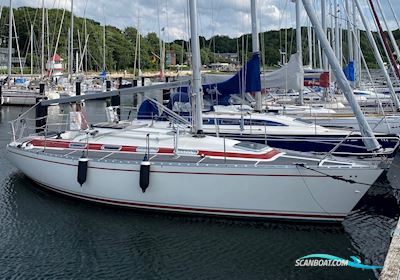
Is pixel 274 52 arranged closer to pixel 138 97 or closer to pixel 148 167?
→ pixel 138 97

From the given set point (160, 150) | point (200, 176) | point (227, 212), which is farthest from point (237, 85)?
point (227, 212)

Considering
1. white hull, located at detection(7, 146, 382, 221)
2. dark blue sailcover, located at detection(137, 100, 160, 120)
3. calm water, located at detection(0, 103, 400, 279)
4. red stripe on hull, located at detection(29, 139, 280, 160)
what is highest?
dark blue sailcover, located at detection(137, 100, 160, 120)

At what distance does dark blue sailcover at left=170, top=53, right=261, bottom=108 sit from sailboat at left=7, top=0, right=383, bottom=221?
15.7 ft

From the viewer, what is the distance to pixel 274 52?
2392 inches

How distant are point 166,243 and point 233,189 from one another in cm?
229

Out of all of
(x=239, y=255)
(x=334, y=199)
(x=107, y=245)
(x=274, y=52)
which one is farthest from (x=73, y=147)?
(x=274, y=52)

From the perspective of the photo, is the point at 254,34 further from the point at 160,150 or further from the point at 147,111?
the point at 160,150

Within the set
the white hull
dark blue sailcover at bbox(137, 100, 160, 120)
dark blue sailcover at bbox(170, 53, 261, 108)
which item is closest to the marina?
the white hull

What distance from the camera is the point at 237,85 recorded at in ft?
65.8

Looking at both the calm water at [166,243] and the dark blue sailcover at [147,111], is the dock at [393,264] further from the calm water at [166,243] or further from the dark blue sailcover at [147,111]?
the dark blue sailcover at [147,111]

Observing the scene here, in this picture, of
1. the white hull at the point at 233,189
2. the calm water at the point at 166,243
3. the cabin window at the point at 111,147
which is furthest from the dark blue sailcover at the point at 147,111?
the white hull at the point at 233,189

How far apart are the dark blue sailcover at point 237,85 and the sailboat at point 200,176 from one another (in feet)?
15.7

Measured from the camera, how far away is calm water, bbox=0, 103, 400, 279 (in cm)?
1088

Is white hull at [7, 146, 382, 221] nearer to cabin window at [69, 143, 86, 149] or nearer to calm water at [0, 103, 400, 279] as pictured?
calm water at [0, 103, 400, 279]
